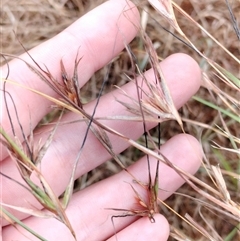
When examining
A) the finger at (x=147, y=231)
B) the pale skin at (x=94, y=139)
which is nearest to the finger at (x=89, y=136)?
the pale skin at (x=94, y=139)

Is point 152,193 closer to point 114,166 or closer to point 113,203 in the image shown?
point 113,203

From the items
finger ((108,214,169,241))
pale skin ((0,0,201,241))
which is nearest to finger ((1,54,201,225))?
pale skin ((0,0,201,241))

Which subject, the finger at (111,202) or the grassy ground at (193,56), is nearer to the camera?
the finger at (111,202)

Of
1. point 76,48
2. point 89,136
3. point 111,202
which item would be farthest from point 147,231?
point 76,48

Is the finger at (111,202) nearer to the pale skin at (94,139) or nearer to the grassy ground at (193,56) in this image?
the pale skin at (94,139)

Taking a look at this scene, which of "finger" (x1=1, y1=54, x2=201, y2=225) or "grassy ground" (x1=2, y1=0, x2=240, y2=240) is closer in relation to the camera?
"finger" (x1=1, y1=54, x2=201, y2=225)

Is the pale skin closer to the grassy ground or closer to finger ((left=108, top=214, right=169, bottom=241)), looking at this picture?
finger ((left=108, top=214, right=169, bottom=241))
